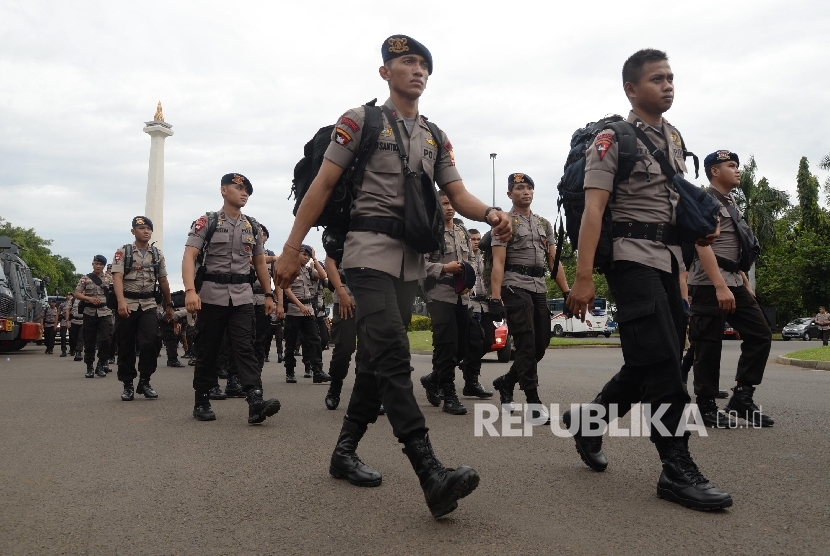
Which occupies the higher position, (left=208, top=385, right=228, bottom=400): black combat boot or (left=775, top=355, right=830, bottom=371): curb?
(left=775, top=355, right=830, bottom=371): curb

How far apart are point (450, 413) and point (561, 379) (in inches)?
160

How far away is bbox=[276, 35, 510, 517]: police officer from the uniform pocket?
0.81 metres

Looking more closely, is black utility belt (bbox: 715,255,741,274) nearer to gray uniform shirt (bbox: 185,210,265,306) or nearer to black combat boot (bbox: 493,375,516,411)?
black combat boot (bbox: 493,375,516,411)

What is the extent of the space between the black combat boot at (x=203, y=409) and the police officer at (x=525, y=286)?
2.64m

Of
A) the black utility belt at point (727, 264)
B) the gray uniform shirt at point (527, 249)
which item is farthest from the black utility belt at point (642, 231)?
the gray uniform shirt at point (527, 249)

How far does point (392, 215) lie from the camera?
383cm

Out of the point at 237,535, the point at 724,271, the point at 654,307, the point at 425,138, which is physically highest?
the point at 425,138

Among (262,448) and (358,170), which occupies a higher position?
(358,170)


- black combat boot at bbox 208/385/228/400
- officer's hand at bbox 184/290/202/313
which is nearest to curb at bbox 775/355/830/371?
black combat boot at bbox 208/385/228/400

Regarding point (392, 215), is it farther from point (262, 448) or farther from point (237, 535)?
point (262, 448)

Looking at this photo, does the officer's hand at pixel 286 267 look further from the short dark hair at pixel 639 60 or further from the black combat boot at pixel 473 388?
the black combat boot at pixel 473 388

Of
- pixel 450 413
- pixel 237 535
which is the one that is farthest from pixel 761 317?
pixel 237 535

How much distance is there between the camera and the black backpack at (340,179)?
383 cm

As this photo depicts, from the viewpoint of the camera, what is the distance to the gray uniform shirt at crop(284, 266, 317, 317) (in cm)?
1139
